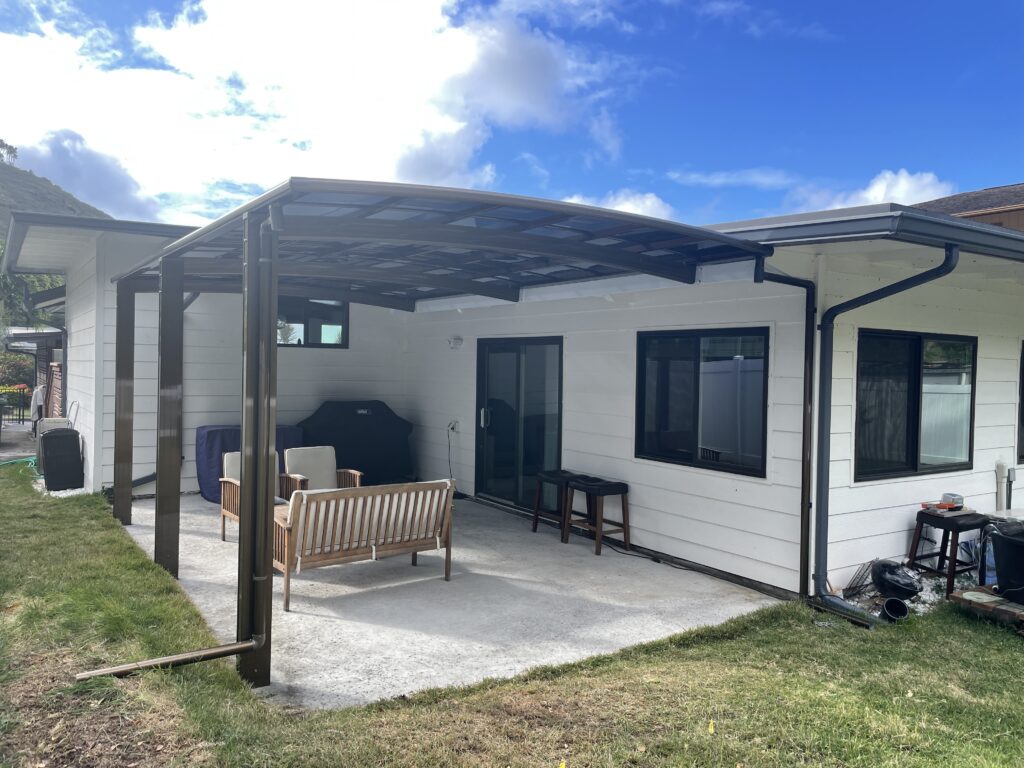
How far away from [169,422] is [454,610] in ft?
8.19

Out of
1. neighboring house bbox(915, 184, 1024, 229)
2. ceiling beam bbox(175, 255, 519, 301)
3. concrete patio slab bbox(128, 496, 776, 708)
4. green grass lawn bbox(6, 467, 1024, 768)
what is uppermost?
neighboring house bbox(915, 184, 1024, 229)

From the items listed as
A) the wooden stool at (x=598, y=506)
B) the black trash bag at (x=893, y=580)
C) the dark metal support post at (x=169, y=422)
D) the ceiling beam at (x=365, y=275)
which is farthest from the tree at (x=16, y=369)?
the black trash bag at (x=893, y=580)

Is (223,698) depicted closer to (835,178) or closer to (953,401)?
(953,401)

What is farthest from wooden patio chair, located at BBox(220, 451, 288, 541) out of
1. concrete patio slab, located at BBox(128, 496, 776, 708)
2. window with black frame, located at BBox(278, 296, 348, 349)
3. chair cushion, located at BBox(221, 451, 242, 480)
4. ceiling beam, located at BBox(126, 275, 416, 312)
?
window with black frame, located at BBox(278, 296, 348, 349)

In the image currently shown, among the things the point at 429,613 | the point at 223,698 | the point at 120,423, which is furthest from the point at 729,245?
the point at 120,423

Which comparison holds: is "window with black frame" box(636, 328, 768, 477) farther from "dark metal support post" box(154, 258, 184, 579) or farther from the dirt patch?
the dirt patch

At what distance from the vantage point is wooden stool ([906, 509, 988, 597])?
5.34 metres

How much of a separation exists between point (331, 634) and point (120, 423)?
377 centimetres

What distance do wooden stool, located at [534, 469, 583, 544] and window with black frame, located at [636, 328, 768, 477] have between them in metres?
0.77

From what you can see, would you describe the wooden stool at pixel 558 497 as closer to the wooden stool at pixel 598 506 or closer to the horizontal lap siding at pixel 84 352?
the wooden stool at pixel 598 506

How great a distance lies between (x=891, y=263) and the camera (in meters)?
5.24

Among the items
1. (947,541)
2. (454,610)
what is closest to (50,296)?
(454,610)

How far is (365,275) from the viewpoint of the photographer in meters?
6.56

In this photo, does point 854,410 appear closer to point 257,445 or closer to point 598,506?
point 598,506
